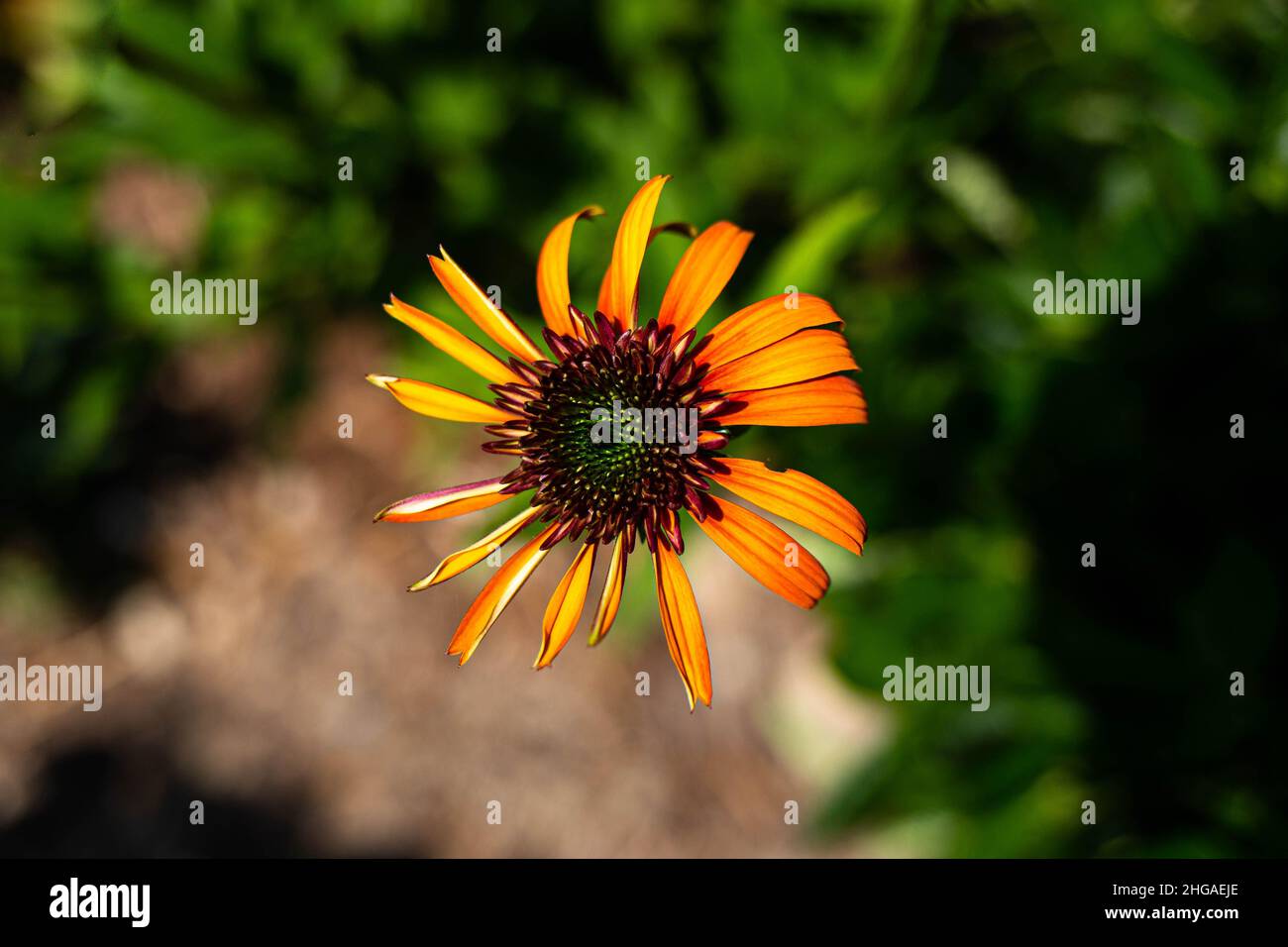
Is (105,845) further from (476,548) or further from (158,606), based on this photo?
(476,548)

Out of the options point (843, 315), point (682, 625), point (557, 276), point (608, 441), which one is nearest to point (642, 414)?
point (608, 441)

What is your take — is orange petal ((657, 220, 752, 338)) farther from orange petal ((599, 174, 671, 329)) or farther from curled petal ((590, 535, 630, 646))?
curled petal ((590, 535, 630, 646))

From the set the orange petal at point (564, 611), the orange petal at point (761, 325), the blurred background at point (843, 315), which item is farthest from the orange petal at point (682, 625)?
the blurred background at point (843, 315)

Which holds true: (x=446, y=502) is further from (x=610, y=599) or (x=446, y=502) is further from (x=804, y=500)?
(x=804, y=500)
